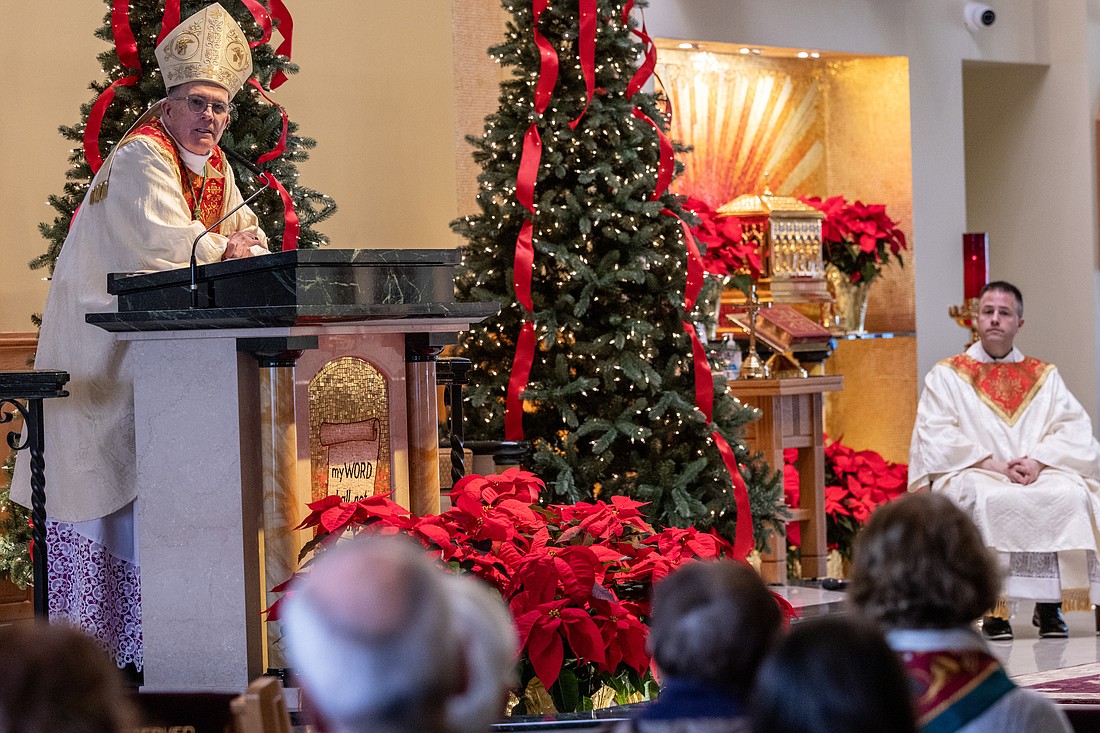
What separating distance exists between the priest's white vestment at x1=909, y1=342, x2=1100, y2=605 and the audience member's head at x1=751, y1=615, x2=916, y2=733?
4.71m

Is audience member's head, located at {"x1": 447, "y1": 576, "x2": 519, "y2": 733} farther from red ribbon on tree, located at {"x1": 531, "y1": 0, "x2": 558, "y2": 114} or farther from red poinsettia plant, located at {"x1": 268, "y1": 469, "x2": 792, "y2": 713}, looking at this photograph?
red ribbon on tree, located at {"x1": 531, "y1": 0, "x2": 558, "y2": 114}

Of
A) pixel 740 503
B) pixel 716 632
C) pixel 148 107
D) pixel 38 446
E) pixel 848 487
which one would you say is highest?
pixel 148 107

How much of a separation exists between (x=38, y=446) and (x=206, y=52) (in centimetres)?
117

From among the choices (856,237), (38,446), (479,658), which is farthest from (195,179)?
(856,237)

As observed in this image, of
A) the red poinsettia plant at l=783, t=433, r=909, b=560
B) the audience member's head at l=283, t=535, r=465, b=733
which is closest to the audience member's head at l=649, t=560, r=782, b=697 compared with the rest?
the audience member's head at l=283, t=535, r=465, b=733

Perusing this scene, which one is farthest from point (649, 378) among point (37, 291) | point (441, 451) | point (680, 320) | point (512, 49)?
point (37, 291)

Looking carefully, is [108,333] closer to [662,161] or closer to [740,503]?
[662,161]

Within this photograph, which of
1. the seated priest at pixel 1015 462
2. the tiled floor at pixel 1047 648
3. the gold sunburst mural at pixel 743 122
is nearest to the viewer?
the tiled floor at pixel 1047 648

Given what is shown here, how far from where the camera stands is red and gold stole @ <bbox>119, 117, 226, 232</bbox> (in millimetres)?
4125

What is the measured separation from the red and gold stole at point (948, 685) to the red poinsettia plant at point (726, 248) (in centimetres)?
544

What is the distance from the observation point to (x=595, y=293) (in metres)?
5.70

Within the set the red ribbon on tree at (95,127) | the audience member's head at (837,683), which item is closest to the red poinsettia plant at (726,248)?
the red ribbon on tree at (95,127)

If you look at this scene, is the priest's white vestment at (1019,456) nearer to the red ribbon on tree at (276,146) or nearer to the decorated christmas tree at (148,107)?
the decorated christmas tree at (148,107)

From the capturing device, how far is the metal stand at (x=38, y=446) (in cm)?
386
